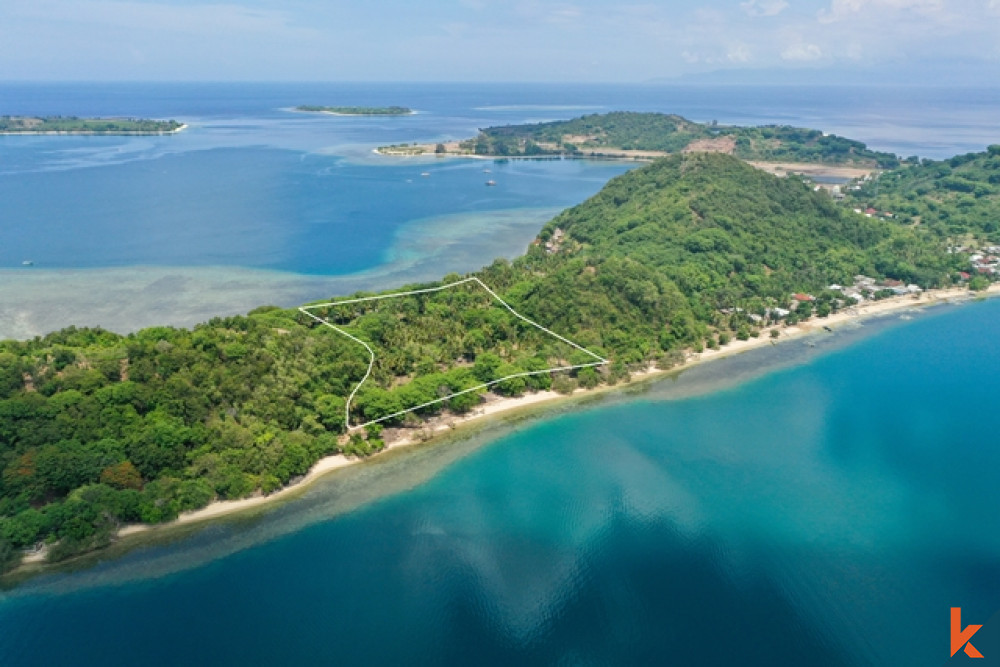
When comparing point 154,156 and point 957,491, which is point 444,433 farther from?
point 154,156

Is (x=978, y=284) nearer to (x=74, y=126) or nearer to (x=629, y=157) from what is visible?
(x=629, y=157)

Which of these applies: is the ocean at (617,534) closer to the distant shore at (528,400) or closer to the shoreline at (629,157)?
the distant shore at (528,400)

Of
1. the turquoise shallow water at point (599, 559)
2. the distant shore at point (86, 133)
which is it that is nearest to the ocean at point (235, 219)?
the distant shore at point (86, 133)

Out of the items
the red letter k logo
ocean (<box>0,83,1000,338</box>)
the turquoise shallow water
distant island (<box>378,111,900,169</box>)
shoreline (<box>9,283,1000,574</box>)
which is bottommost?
the red letter k logo

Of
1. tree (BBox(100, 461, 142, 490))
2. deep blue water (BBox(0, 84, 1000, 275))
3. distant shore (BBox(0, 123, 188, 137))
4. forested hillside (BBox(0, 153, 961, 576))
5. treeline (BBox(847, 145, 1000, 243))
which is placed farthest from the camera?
distant shore (BBox(0, 123, 188, 137))

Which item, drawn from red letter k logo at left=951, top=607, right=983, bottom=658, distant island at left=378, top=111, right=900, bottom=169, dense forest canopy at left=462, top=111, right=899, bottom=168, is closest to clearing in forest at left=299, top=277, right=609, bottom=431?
Answer: red letter k logo at left=951, top=607, right=983, bottom=658

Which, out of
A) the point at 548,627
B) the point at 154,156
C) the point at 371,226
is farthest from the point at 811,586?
the point at 154,156

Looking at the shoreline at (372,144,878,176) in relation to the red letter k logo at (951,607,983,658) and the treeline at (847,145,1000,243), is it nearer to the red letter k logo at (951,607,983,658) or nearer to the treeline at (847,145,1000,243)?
the treeline at (847,145,1000,243)

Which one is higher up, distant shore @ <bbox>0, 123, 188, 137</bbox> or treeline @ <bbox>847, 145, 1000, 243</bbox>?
distant shore @ <bbox>0, 123, 188, 137</bbox>
